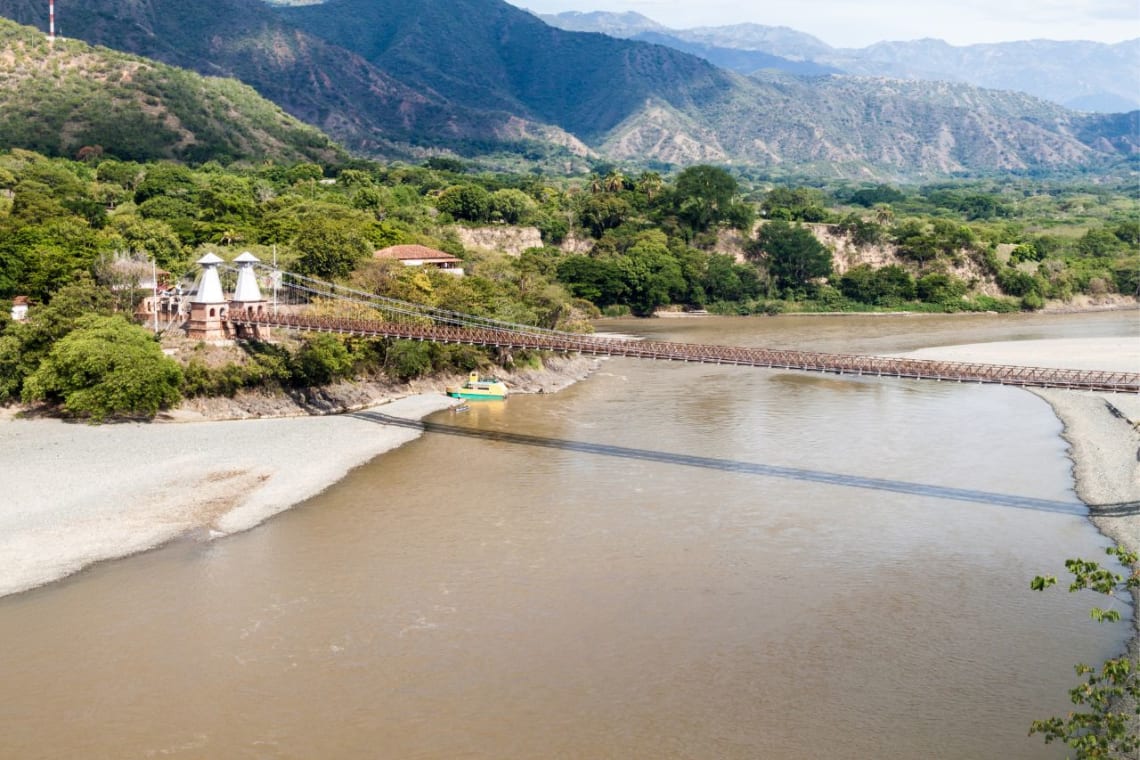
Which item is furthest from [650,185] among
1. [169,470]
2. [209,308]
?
[169,470]

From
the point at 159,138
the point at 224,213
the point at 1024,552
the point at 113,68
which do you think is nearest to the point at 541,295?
the point at 224,213

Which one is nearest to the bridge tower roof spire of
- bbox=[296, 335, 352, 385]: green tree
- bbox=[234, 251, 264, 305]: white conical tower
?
bbox=[234, 251, 264, 305]: white conical tower

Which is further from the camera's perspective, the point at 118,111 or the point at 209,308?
the point at 118,111

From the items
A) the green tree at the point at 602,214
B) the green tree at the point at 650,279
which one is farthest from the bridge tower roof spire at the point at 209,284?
the green tree at the point at 602,214

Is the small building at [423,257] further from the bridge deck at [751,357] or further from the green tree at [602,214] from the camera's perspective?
the green tree at [602,214]

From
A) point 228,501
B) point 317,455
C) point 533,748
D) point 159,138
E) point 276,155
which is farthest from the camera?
point 276,155

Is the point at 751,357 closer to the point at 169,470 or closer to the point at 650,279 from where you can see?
the point at 169,470

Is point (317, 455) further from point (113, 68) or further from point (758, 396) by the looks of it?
point (113, 68)
